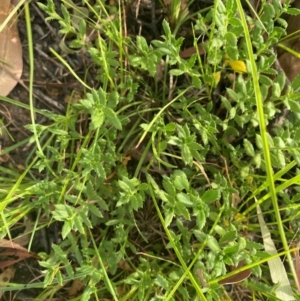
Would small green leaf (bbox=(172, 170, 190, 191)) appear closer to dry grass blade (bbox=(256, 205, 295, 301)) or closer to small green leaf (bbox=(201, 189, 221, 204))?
small green leaf (bbox=(201, 189, 221, 204))

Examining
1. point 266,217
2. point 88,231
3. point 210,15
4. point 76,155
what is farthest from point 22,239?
point 210,15

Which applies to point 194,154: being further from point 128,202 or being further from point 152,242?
point 152,242

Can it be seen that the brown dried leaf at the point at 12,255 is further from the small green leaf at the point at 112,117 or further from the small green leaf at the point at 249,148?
the small green leaf at the point at 249,148

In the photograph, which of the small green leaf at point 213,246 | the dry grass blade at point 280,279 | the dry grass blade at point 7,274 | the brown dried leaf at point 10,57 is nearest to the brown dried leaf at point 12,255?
the dry grass blade at point 7,274

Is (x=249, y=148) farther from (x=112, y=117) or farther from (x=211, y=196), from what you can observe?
(x=112, y=117)

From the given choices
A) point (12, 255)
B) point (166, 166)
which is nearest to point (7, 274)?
point (12, 255)

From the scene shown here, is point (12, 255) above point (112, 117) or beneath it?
beneath
